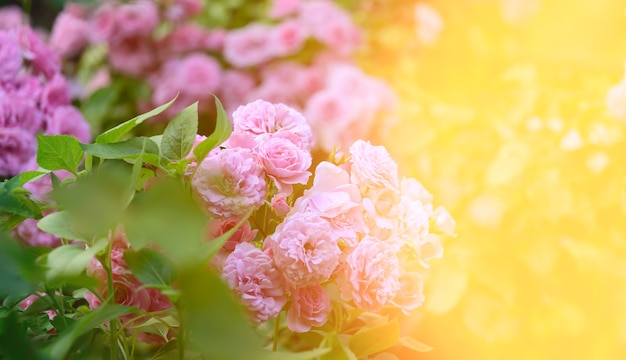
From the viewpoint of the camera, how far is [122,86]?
1.86 metres

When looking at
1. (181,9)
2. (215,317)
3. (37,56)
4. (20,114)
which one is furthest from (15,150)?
(181,9)

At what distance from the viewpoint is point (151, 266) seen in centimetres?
53

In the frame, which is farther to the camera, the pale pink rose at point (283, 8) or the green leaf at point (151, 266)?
the pale pink rose at point (283, 8)

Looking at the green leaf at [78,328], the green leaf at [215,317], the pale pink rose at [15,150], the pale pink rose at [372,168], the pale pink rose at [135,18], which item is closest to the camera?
the green leaf at [215,317]

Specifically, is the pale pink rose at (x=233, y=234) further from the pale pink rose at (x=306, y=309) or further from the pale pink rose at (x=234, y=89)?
the pale pink rose at (x=234, y=89)

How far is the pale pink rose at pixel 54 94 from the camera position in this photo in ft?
3.57

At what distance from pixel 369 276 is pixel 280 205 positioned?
12 cm

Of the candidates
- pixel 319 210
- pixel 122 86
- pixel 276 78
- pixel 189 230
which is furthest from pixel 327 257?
pixel 122 86

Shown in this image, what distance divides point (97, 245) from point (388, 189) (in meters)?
0.32

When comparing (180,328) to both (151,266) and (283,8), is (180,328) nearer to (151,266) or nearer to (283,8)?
(151,266)

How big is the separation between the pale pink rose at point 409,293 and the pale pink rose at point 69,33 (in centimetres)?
140

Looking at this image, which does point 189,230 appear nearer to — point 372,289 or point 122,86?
point 372,289

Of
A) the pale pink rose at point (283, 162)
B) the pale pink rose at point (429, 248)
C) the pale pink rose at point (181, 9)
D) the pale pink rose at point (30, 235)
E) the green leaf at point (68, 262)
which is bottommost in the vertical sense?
the pale pink rose at point (30, 235)

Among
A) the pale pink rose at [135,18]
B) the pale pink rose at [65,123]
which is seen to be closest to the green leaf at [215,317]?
the pale pink rose at [65,123]
